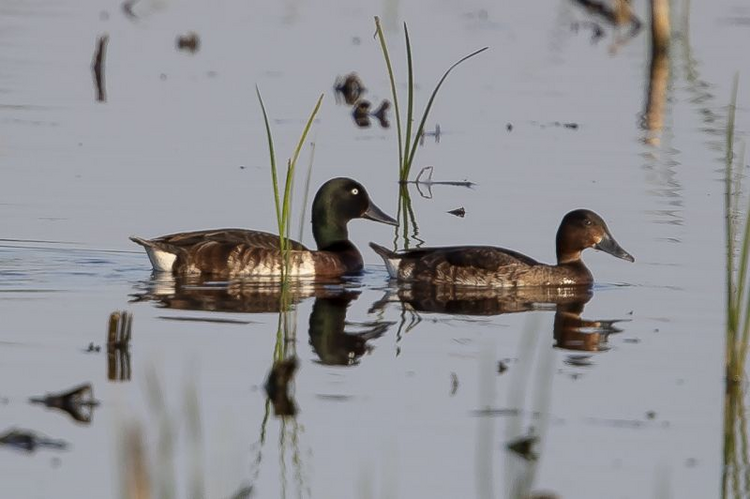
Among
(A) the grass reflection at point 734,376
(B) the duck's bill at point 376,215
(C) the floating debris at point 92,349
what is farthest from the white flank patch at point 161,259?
(A) the grass reflection at point 734,376

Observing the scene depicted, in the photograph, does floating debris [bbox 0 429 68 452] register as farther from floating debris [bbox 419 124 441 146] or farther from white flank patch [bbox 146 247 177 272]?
floating debris [bbox 419 124 441 146]

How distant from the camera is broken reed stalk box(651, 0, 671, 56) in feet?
76.9

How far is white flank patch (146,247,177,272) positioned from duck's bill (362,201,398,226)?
1.89 meters

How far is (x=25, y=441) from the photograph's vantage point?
7172mm

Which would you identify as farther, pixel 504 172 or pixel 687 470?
pixel 504 172

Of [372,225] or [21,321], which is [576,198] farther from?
[21,321]

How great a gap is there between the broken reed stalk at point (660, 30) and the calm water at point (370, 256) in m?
0.36

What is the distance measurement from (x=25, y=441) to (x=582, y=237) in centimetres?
612

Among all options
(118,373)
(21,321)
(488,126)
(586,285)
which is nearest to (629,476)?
(118,373)

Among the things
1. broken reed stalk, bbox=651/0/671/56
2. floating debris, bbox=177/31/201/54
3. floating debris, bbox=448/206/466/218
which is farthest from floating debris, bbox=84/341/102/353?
broken reed stalk, bbox=651/0/671/56

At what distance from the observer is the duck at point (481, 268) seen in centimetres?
1194

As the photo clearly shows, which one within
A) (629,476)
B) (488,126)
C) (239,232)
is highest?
(488,126)

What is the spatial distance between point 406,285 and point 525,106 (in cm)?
745

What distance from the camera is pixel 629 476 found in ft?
23.9
